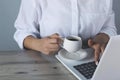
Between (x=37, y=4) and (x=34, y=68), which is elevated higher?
(x=37, y=4)

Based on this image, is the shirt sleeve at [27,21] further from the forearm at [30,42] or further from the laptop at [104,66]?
the laptop at [104,66]

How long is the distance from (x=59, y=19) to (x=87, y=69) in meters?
0.37

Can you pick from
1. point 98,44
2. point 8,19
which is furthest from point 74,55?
point 8,19

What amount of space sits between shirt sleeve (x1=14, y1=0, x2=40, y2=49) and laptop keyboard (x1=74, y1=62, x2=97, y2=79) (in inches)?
13.6

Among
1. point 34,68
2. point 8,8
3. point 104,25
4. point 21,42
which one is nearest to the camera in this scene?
point 34,68

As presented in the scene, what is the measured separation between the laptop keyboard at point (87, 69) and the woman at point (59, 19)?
0.22m

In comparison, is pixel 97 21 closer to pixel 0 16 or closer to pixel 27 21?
pixel 27 21

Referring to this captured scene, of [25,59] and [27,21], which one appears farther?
[27,21]

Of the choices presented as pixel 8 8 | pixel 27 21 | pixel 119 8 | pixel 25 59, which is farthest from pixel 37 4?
pixel 119 8

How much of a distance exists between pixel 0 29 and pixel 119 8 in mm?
766

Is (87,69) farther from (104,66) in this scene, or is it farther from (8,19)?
(8,19)

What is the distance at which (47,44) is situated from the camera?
1048 millimetres

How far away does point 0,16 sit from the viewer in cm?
162

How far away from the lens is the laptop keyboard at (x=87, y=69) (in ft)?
2.94
